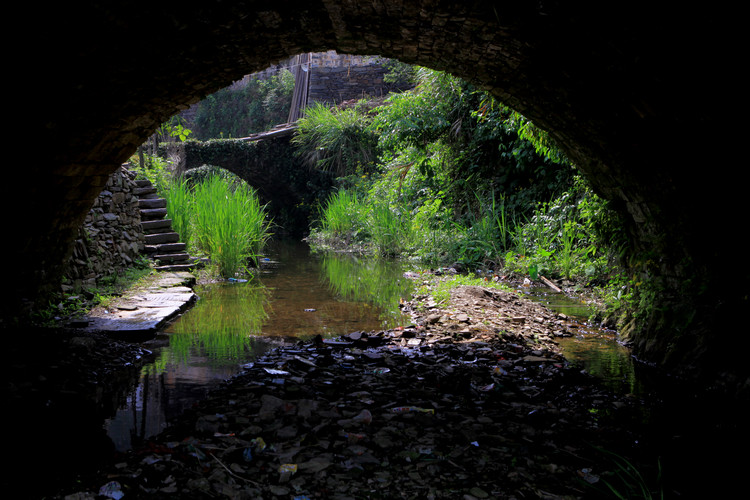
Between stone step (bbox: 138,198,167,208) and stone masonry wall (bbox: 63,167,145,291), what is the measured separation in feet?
2.25

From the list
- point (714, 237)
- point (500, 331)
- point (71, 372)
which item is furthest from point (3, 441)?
point (714, 237)

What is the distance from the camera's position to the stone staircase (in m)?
6.66

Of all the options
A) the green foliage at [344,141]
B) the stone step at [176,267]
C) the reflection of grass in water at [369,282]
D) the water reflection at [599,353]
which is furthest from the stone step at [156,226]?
the green foliage at [344,141]

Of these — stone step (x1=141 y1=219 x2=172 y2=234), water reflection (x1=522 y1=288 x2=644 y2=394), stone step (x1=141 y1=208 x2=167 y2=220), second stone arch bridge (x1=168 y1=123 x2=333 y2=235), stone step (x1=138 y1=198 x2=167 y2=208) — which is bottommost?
water reflection (x1=522 y1=288 x2=644 y2=394)

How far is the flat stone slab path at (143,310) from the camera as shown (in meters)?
3.89

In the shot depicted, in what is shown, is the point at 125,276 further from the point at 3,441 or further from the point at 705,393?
the point at 705,393

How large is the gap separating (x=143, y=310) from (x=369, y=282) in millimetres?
2938

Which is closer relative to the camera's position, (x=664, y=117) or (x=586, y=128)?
(x=664, y=117)

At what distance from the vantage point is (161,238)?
686cm

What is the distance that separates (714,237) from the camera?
2.86 meters

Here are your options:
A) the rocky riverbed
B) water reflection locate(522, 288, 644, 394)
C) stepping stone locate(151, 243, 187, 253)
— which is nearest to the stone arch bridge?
water reflection locate(522, 288, 644, 394)

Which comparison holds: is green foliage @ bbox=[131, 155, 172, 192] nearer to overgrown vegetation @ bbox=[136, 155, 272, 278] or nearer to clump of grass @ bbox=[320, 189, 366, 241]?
overgrown vegetation @ bbox=[136, 155, 272, 278]

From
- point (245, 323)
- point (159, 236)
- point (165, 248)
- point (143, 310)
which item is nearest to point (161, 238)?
point (159, 236)

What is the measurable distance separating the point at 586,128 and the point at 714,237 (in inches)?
36.8
